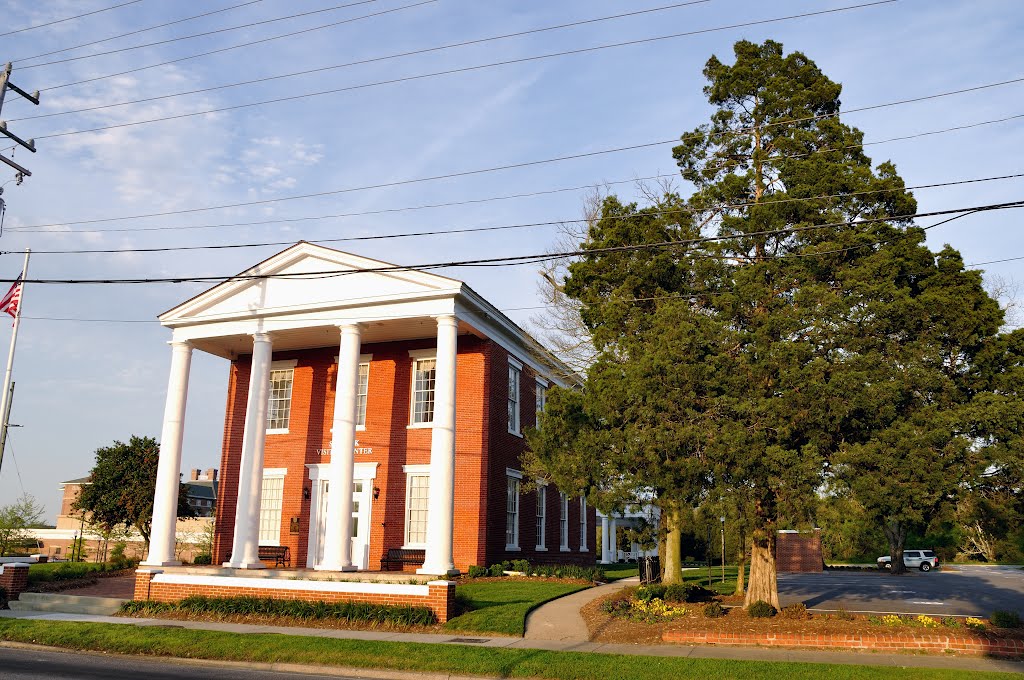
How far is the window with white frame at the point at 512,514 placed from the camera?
27734mm

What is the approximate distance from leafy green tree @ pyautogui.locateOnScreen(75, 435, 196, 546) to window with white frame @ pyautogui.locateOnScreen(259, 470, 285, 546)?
5.24 meters

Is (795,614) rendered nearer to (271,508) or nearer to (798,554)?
(271,508)

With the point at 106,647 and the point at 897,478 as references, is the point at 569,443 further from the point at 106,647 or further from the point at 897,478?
the point at 106,647

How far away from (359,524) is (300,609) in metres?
8.27

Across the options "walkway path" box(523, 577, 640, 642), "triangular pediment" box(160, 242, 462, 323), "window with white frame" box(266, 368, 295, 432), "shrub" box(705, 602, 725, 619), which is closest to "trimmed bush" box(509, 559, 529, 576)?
"walkway path" box(523, 577, 640, 642)

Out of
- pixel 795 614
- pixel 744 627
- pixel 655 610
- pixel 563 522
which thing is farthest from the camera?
pixel 563 522

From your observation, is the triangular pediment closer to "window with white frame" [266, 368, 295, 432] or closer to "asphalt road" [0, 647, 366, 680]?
"window with white frame" [266, 368, 295, 432]

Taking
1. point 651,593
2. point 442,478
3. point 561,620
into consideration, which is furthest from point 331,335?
point 651,593

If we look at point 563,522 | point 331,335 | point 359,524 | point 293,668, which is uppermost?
point 331,335

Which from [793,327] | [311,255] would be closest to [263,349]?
[311,255]

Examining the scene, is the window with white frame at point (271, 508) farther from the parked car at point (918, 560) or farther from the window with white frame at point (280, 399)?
the parked car at point (918, 560)

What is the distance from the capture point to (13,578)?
22.8m

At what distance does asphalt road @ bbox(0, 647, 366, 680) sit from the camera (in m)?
12.4

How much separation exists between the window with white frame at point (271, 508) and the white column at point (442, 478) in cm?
854
